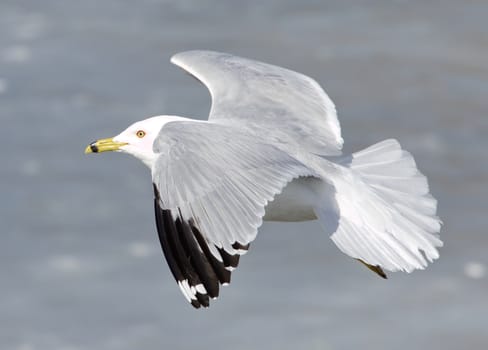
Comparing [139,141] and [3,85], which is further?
[3,85]

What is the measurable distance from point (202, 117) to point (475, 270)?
95.1 inches

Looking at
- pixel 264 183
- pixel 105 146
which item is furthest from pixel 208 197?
pixel 105 146

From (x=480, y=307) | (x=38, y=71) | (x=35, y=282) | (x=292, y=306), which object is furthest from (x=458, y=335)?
(x=38, y=71)

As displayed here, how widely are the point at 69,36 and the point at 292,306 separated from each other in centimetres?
438

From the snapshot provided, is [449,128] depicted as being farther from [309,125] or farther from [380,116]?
[309,125]

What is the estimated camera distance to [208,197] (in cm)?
440

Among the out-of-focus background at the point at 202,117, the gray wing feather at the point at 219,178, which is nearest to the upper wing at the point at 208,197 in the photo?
the gray wing feather at the point at 219,178

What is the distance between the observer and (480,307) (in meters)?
7.21

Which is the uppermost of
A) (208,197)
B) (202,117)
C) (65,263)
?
(208,197)

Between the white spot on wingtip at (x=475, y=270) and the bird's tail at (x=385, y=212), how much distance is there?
2.51 meters

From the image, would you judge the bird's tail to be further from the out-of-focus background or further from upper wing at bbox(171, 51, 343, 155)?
the out-of-focus background

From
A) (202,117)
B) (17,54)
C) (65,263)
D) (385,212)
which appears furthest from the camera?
(17,54)

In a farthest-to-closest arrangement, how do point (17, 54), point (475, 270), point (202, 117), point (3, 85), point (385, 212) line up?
point (17, 54) → point (3, 85) → point (202, 117) → point (475, 270) → point (385, 212)

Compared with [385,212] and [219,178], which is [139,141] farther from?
[385,212]
